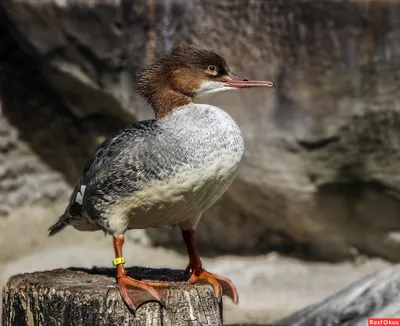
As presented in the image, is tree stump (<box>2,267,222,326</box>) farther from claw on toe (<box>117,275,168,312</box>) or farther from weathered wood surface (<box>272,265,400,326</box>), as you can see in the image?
weathered wood surface (<box>272,265,400,326</box>)

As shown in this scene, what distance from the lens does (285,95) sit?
5.21 meters

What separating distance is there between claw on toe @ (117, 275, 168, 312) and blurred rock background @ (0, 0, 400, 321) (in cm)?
218

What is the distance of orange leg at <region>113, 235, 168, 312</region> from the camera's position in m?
2.62

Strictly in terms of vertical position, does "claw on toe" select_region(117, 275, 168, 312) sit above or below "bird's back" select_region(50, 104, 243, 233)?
below

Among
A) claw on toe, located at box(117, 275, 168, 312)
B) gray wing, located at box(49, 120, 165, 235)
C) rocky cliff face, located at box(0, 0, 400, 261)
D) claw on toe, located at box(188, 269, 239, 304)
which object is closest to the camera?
claw on toe, located at box(117, 275, 168, 312)

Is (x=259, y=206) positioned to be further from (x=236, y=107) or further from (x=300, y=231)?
(x=236, y=107)

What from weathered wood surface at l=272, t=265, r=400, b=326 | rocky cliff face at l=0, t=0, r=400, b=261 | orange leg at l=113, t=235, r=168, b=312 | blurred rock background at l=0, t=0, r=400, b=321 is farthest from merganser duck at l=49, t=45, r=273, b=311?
rocky cliff face at l=0, t=0, r=400, b=261

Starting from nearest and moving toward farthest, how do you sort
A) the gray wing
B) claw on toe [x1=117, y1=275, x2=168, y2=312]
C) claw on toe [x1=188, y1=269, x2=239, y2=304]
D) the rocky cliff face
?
claw on toe [x1=117, y1=275, x2=168, y2=312]
the gray wing
claw on toe [x1=188, y1=269, x2=239, y2=304]
the rocky cliff face

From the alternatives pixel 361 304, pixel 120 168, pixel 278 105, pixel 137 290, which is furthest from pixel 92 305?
pixel 278 105

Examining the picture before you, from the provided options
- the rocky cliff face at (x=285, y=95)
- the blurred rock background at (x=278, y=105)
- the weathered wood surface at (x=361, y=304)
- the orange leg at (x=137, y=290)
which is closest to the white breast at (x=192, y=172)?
the orange leg at (x=137, y=290)

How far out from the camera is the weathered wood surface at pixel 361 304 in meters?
3.68

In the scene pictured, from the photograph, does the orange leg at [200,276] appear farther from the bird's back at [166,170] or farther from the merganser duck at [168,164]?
the bird's back at [166,170]

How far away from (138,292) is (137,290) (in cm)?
1

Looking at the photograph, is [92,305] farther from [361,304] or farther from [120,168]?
[361,304]
